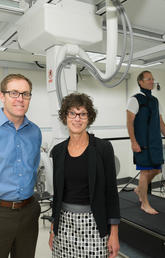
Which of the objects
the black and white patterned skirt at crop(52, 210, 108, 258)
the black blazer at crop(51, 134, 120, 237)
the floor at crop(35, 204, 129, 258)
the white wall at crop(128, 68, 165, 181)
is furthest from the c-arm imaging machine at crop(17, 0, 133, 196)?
the white wall at crop(128, 68, 165, 181)

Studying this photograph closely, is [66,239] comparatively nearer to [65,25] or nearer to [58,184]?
→ [58,184]

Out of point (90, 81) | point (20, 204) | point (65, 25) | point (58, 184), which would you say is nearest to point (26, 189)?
point (20, 204)

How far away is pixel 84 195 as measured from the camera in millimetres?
1425

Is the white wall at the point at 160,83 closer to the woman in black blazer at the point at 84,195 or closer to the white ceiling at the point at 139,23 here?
the white ceiling at the point at 139,23

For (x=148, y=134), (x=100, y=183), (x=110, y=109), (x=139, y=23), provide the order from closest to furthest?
1. (x=100, y=183)
2. (x=139, y=23)
3. (x=148, y=134)
4. (x=110, y=109)

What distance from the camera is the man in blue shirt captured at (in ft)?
4.76

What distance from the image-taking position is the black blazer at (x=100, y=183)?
139cm

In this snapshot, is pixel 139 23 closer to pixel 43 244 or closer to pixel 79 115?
pixel 79 115

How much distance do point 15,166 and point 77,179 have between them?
14.6 inches

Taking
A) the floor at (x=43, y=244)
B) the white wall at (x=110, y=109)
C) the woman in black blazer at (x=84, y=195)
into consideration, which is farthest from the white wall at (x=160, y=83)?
the woman in black blazer at (x=84, y=195)

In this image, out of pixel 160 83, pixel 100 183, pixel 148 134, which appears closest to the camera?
pixel 100 183

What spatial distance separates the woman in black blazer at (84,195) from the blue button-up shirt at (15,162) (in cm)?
18

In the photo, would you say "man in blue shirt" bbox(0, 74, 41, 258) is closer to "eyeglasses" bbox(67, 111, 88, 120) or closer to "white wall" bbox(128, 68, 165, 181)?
"eyeglasses" bbox(67, 111, 88, 120)

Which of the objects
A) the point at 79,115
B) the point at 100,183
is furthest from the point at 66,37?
the point at 100,183
